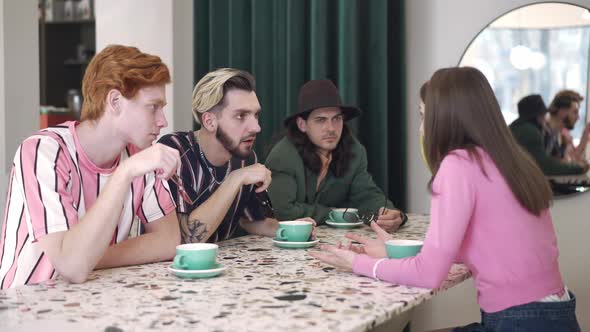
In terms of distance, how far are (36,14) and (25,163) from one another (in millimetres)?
1444

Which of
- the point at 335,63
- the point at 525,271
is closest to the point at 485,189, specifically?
the point at 525,271

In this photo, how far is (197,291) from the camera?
142 centimetres

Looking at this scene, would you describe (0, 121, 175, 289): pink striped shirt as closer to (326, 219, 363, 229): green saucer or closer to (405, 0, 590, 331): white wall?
(326, 219, 363, 229): green saucer

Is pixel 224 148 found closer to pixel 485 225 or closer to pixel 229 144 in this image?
pixel 229 144

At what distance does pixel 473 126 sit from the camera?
64.5 inches

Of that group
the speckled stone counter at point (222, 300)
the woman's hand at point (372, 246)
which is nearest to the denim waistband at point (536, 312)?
the speckled stone counter at point (222, 300)

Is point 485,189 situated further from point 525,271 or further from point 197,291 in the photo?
point 197,291

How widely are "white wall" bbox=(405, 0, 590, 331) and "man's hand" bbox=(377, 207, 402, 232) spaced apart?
1.10m

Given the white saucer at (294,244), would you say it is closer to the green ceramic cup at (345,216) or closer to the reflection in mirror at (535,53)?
the green ceramic cup at (345,216)

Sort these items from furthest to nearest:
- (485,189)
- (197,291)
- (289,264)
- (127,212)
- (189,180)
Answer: (189,180), (127,212), (289,264), (485,189), (197,291)

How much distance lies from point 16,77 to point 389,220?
1.50 m

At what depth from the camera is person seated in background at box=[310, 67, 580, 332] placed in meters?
1.53

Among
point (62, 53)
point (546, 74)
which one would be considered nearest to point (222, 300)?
point (546, 74)

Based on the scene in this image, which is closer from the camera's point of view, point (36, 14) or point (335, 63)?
point (36, 14)
